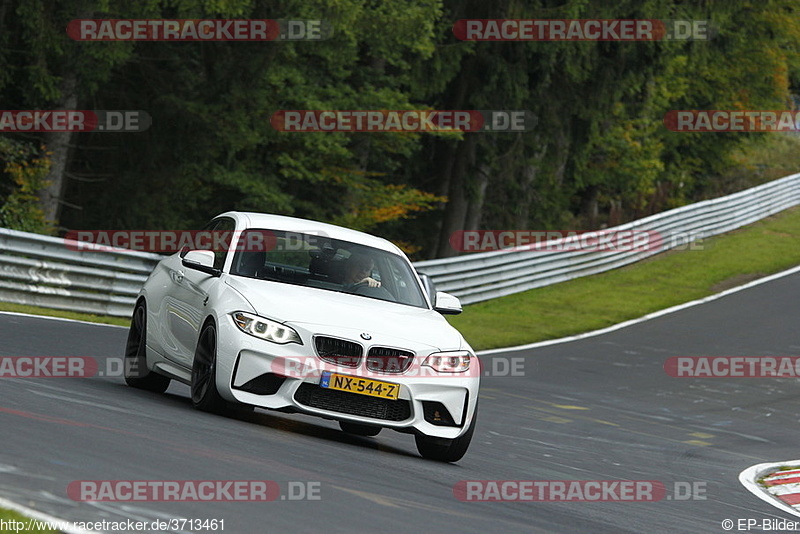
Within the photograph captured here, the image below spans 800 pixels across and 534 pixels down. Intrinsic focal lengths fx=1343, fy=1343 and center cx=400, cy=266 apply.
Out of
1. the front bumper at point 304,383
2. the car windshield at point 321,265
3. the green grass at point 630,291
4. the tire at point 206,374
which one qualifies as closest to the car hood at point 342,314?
the front bumper at point 304,383

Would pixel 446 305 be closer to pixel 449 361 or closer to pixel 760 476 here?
pixel 449 361

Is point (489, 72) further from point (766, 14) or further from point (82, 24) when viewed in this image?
point (766, 14)

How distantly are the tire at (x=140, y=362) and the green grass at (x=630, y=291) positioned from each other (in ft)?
37.5

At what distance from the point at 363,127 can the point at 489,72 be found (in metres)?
3.89

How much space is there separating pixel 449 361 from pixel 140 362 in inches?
121

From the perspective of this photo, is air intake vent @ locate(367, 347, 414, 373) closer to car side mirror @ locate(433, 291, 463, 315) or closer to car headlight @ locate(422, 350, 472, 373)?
car headlight @ locate(422, 350, 472, 373)

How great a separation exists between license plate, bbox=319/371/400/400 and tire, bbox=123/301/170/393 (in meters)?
2.62

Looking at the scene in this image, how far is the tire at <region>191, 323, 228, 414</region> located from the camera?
31.5 feet

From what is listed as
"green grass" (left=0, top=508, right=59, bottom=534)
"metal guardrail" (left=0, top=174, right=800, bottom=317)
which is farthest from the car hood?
"metal guardrail" (left=0, top=174, right=800, bottom=317)

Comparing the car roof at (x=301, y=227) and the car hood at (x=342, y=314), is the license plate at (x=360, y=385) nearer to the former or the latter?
the car hood at (x=342, y=314)

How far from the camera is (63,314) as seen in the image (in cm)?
1898

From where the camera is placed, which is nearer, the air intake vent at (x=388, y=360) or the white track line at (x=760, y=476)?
the air intake vent at (x=388, y=360)

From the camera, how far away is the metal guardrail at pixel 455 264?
63.7ft

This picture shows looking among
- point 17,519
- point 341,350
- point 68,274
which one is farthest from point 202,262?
point 68,274
